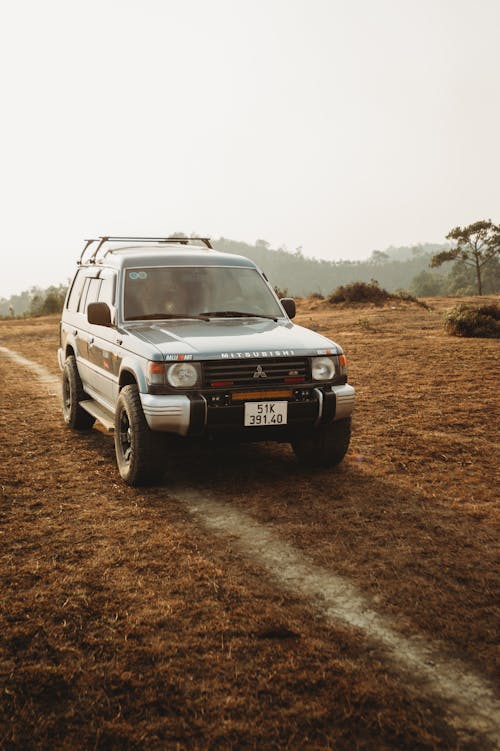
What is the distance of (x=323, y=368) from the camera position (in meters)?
5.79

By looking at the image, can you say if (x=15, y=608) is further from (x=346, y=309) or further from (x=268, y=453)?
(x=346, y=309)

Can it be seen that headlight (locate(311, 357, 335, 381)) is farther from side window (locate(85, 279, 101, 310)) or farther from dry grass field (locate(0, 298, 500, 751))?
side window (locate(85, 279, 101, 310))

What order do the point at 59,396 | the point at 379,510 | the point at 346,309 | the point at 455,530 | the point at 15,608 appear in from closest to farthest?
1. the point at 15,608
2. the point at 455,530
3. the point at 379,510
4. the point at 59,396
5. the point at 346,309

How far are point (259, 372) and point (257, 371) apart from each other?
0.02 meters

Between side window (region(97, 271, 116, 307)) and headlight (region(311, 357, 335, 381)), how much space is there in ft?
7.09

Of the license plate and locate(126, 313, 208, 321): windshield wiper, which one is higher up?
locate(126, 313, 208, 321): windshield wiper

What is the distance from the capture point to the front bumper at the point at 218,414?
5316mm

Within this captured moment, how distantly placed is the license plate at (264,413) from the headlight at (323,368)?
1.32 ft

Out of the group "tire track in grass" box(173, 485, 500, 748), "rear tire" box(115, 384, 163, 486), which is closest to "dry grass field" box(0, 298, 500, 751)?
"tire track in grass" box(173, 485, 500, 748)

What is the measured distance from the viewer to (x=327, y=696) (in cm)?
285

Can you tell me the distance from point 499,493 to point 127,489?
3009mm

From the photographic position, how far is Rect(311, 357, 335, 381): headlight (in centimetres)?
575

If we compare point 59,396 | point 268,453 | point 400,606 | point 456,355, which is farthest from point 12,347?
point 400,606

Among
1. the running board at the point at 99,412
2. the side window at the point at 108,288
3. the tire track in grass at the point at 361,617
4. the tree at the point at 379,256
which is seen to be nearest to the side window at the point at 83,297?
the side window at the point at 108,288
